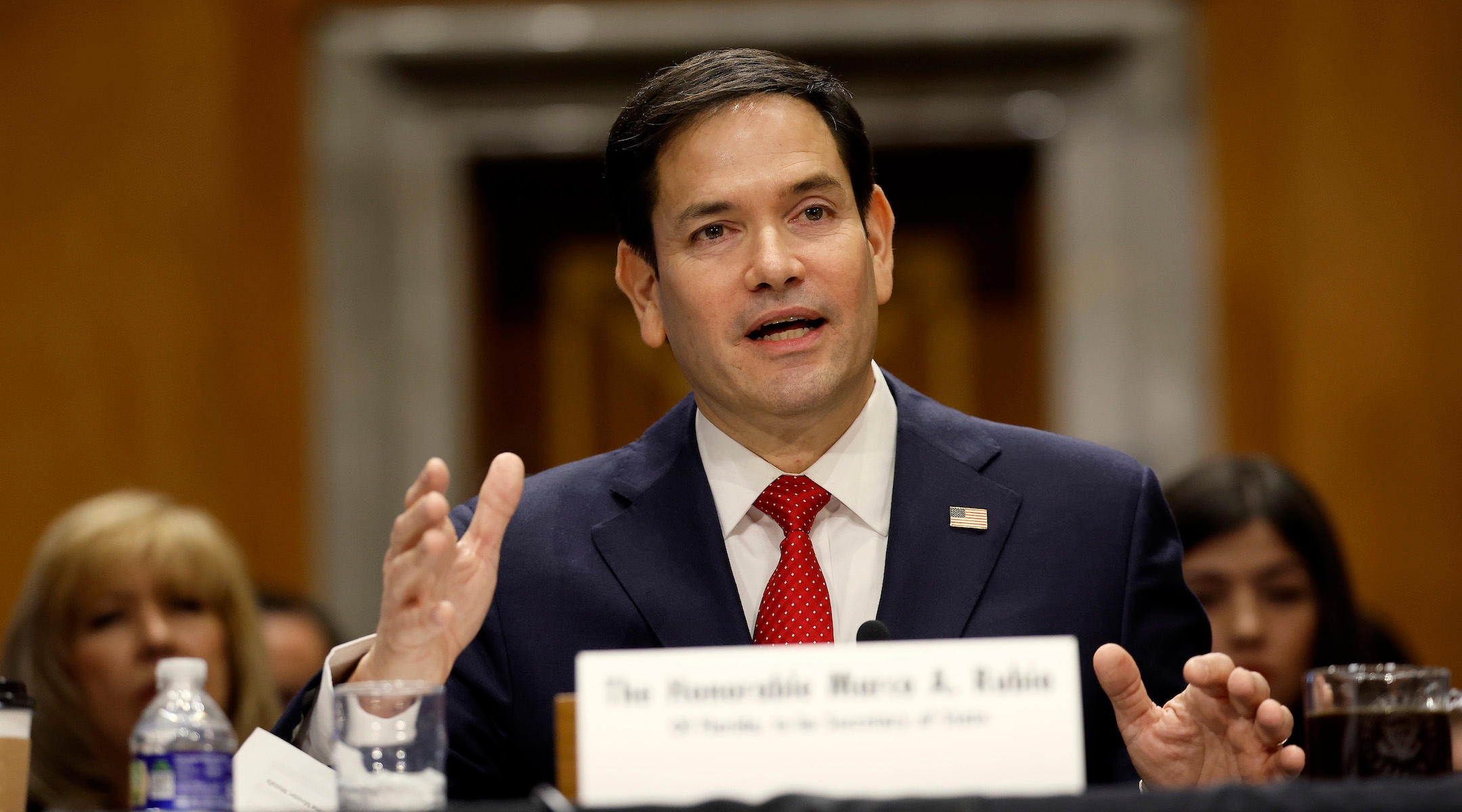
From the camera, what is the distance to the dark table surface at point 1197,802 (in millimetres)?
1078

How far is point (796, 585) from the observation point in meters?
1.83

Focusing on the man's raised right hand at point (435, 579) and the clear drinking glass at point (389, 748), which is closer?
the clear drinking glass at point (389, 748)

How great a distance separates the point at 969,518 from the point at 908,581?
0.40 feet

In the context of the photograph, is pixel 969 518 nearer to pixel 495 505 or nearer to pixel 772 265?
pixel 772 265

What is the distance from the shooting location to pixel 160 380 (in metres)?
4.04

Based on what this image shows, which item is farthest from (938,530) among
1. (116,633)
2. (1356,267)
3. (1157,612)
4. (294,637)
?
(1356,267)

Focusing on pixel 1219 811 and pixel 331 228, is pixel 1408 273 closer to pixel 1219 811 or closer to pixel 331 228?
pixel 331 228

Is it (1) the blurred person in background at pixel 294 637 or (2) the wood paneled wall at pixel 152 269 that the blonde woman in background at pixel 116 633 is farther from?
(2) the wood paneled wall at pixel 152 269

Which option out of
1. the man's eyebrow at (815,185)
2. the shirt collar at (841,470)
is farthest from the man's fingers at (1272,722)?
the man's eyebrow at (815,185)

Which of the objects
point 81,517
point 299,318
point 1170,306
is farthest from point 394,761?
point 1170,306

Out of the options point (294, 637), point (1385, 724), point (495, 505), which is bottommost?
point (294, 637)

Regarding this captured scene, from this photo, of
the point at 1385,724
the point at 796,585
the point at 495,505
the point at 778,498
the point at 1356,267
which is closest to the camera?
the point at 1385,724

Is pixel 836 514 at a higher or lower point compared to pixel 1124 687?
higher

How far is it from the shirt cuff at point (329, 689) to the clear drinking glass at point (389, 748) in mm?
301
